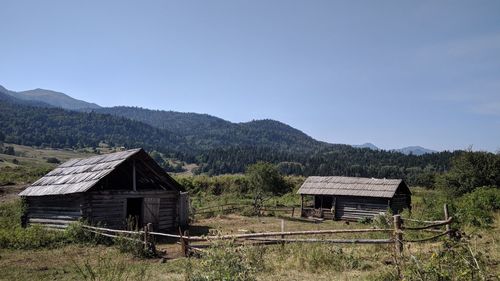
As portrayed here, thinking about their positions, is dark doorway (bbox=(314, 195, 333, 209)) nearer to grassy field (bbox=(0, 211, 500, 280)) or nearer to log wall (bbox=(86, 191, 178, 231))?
log wall (bbox=(86, 191, 178, 231))

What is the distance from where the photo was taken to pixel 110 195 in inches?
830

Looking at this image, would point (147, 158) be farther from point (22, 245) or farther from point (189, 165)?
point (189, 165)

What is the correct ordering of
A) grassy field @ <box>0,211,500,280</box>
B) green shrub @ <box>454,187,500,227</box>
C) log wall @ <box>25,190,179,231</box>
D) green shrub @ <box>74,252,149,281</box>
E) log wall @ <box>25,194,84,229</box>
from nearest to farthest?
green shrub @ <box>74,252,149,281</box>, grassy field @ <box>0,211,500,280</box>, green shrub @ <box>454,187,500,227</box>, log wall @ <box>25,190,179,231</box>, log wall @ <box>25,194,84,229</box>

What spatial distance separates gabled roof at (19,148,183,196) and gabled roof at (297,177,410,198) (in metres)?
15.5

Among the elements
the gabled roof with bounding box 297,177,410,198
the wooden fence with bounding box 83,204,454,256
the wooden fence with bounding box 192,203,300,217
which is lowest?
the wooden fence with bounding box 192,203,300,217

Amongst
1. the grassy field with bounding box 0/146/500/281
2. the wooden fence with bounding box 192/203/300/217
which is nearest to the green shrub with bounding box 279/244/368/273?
the grassy field with bounding box 0/146/500/281

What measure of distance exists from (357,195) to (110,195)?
20.4 metres

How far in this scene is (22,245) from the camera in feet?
56.5

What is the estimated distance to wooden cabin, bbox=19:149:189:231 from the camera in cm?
2048

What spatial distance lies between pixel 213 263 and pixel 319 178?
103 ft

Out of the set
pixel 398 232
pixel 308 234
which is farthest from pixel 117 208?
pixel 398 232

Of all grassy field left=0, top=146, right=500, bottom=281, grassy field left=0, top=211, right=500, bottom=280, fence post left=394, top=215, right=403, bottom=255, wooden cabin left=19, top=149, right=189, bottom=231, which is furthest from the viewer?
wooden cabin left=19, top=149, right=189, bottom=231

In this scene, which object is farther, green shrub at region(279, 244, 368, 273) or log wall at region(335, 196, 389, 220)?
log wall at region(335, 196, 389, 220)

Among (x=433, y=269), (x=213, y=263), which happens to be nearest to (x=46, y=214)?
(x=213, y=263)
